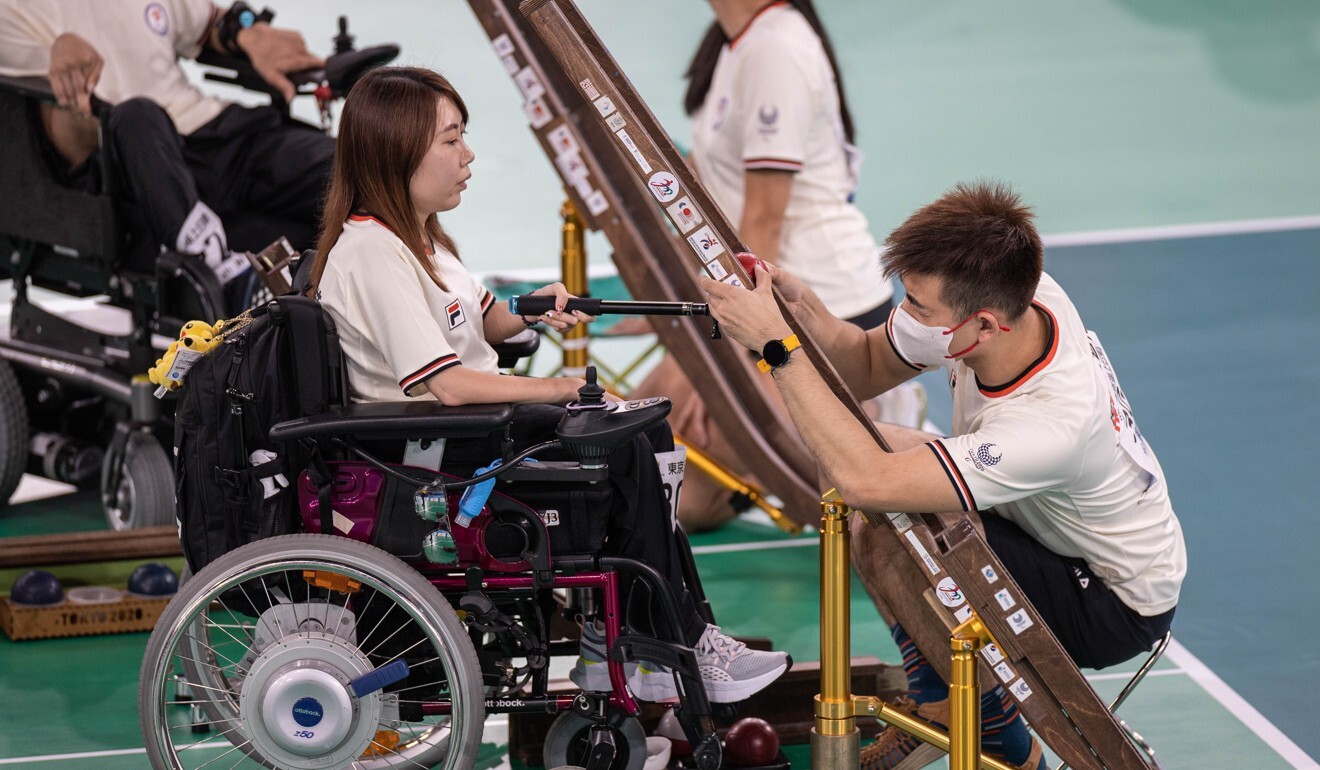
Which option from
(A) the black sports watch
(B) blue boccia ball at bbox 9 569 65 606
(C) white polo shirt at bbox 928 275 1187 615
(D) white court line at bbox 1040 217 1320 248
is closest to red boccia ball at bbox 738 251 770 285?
(A) the black sports watch

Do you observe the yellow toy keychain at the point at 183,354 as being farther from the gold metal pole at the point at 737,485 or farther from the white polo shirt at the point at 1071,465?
the gold metal pole at the point at 737,485

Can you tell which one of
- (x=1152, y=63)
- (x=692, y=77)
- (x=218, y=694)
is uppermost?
(x=1152, y=63)

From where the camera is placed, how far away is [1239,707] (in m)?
3.59

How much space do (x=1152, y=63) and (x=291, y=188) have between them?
710cm

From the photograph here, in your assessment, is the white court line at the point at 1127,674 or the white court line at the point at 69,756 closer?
the white court line at the point at 69,756

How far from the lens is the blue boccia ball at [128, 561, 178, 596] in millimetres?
4051

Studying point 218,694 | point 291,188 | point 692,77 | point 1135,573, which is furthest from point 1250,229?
point 218,694

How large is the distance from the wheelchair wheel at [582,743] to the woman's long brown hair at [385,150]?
853 millimetres

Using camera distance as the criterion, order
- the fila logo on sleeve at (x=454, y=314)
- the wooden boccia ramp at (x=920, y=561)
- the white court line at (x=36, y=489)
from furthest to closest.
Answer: the white court line at (x=36, y=489), the fila logo on sleeve at (x=454, y=314), the wooden boccia ramp at (x=920, y=561)

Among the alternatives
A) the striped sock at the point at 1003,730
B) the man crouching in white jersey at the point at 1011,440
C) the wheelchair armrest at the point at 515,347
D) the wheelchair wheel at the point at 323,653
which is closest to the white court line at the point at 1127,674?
the striped sock at the point at 1003,730

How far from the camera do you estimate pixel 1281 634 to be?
396 centimetres

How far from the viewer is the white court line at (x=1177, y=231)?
8.27m

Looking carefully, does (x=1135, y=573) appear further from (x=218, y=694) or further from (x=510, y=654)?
(x=218, y=694)

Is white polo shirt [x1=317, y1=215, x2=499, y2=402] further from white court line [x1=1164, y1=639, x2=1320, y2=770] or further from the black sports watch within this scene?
white court line [x1=1164, y1=639, x2=1320, y2=770]
